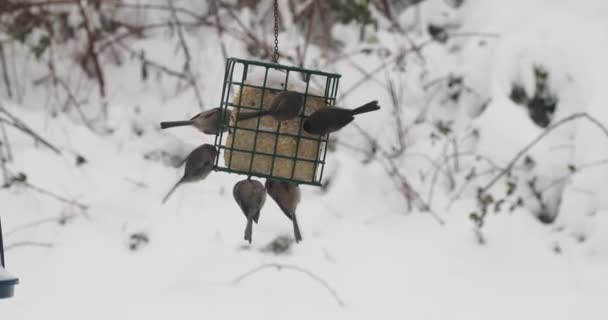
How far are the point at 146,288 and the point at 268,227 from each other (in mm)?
702

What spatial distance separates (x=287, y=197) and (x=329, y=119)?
0.80ft

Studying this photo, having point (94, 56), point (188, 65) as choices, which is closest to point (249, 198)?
point (188, 65)

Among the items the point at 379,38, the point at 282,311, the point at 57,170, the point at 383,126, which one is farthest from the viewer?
the point at 379,38

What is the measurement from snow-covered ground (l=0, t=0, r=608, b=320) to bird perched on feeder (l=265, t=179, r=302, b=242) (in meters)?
1.22

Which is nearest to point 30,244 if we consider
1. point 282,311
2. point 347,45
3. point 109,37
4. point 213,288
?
point 213,288

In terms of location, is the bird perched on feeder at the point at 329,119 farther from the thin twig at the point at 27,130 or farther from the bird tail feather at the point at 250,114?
the thin twig at the point at 27,130

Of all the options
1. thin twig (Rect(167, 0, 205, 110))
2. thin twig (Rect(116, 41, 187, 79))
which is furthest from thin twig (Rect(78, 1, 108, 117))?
thin twig (Rect(167, 0, 205, 110))

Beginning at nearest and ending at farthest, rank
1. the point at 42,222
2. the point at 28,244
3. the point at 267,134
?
Result: 1. the point at 267,134
2. the point at 28,244
3. the point at 42,222

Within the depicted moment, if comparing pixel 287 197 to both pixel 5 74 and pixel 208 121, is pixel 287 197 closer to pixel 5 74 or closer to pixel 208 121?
pixel 208 121

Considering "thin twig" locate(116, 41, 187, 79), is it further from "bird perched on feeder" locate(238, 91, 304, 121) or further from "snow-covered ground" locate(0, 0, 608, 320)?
"bird perched on feeder" locate(238, 91, 304, 121)

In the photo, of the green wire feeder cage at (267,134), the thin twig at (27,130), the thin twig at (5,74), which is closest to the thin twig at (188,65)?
the thin twig at (27,130)

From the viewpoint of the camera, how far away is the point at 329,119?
1.76 metres

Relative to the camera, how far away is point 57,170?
389 centimetres

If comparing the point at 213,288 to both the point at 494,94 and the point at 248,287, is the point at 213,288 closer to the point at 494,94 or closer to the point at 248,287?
the point at 248,287
